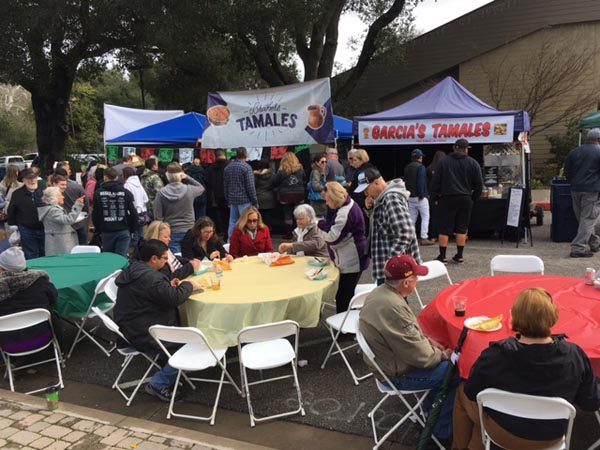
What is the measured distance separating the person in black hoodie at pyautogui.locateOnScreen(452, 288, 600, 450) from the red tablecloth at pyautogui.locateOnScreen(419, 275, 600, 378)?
0.81 ft

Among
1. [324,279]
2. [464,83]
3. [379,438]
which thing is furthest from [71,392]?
[464,83]

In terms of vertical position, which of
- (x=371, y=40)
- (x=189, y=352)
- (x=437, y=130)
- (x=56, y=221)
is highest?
(x=371, y=40)

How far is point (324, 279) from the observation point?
13.6ft

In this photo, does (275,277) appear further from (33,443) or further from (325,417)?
(33,443)

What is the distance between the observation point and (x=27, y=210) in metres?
6.41

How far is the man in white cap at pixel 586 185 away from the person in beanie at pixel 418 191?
7.06 feet

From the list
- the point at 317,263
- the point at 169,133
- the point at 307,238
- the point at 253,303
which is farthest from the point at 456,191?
the point at 169,133

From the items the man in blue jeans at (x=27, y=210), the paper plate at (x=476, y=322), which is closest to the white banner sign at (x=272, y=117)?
the man in blue jeans at (x=27, y=210)

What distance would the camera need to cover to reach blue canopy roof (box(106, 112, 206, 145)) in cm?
1083

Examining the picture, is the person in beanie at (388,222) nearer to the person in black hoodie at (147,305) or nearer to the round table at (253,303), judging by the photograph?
the round table at (253,303)

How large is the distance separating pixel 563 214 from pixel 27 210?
8.06 m

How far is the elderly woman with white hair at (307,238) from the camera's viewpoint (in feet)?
16.3

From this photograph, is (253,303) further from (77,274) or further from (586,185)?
(586,185)

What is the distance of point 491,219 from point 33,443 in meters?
7.50
